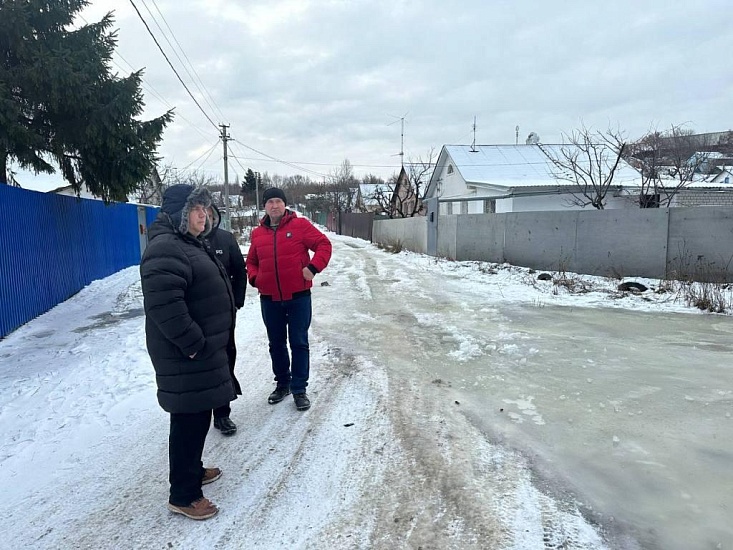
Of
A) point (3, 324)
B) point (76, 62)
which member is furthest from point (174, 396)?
point (76, 62)

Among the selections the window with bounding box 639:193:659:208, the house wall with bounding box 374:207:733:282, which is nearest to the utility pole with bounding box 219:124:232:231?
the house wall with bounding box 374:207:733:282

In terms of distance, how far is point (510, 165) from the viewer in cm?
2294

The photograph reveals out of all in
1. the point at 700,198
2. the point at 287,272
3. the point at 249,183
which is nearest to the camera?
the point at 287,272

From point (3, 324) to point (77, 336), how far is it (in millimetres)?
Answer: 877

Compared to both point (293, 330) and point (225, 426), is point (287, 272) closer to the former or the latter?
point (293, 330)

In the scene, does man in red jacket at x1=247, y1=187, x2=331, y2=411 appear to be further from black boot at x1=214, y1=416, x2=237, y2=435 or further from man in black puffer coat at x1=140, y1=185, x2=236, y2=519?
man in black puffer coat at x1=140, y1=185, x2=236, y2=519

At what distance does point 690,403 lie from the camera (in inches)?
151

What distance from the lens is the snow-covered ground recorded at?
235cm

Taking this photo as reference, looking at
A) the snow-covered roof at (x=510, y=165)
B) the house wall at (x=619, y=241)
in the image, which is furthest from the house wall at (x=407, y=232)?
the house wall at (x=619, y=241)

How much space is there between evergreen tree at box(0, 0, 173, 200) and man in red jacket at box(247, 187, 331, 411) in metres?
5.40

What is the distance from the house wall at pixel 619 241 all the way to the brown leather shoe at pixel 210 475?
32.2 feet

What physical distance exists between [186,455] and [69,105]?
712 centimetres

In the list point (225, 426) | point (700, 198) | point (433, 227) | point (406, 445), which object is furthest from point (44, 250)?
point (700, 198)

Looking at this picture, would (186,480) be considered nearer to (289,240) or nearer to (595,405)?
(289,240)
